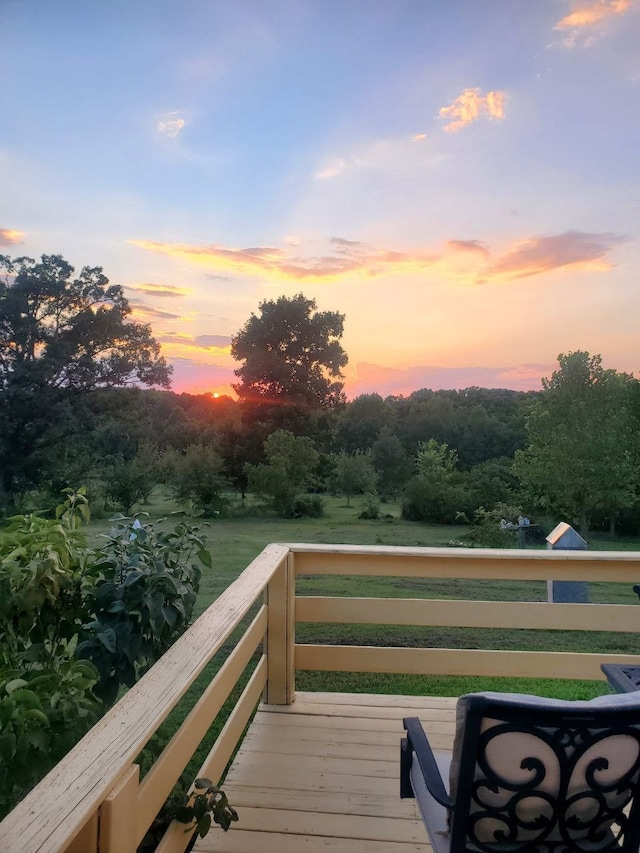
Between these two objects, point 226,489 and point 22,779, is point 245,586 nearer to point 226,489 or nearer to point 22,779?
point 22,779

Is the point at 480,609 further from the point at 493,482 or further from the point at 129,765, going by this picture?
the point at 493,482

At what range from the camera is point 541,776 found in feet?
3.32

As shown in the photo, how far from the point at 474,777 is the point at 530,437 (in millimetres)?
12605

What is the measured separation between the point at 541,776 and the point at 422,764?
21 cm

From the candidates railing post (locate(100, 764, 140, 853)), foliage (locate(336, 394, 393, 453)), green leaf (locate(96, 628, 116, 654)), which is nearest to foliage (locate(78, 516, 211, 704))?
green leaf (locate(96, 628, 116, 654))

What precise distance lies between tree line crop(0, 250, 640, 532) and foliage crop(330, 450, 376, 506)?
1.0 inches

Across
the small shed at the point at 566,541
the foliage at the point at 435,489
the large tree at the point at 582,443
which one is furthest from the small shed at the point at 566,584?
the large tree at the point at 582,443

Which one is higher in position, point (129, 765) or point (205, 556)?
point (205, 556)

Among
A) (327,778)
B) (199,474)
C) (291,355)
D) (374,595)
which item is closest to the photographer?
(327,778)

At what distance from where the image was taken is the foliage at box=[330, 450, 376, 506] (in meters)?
13.2

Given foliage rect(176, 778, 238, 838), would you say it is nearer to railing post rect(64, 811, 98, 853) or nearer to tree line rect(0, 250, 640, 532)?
railing post rect(64, 811, 98, 853)

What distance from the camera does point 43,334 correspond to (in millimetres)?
11844

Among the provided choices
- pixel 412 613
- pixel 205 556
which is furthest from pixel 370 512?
pixel 205 556

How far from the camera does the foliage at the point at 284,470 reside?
12.8 meters
